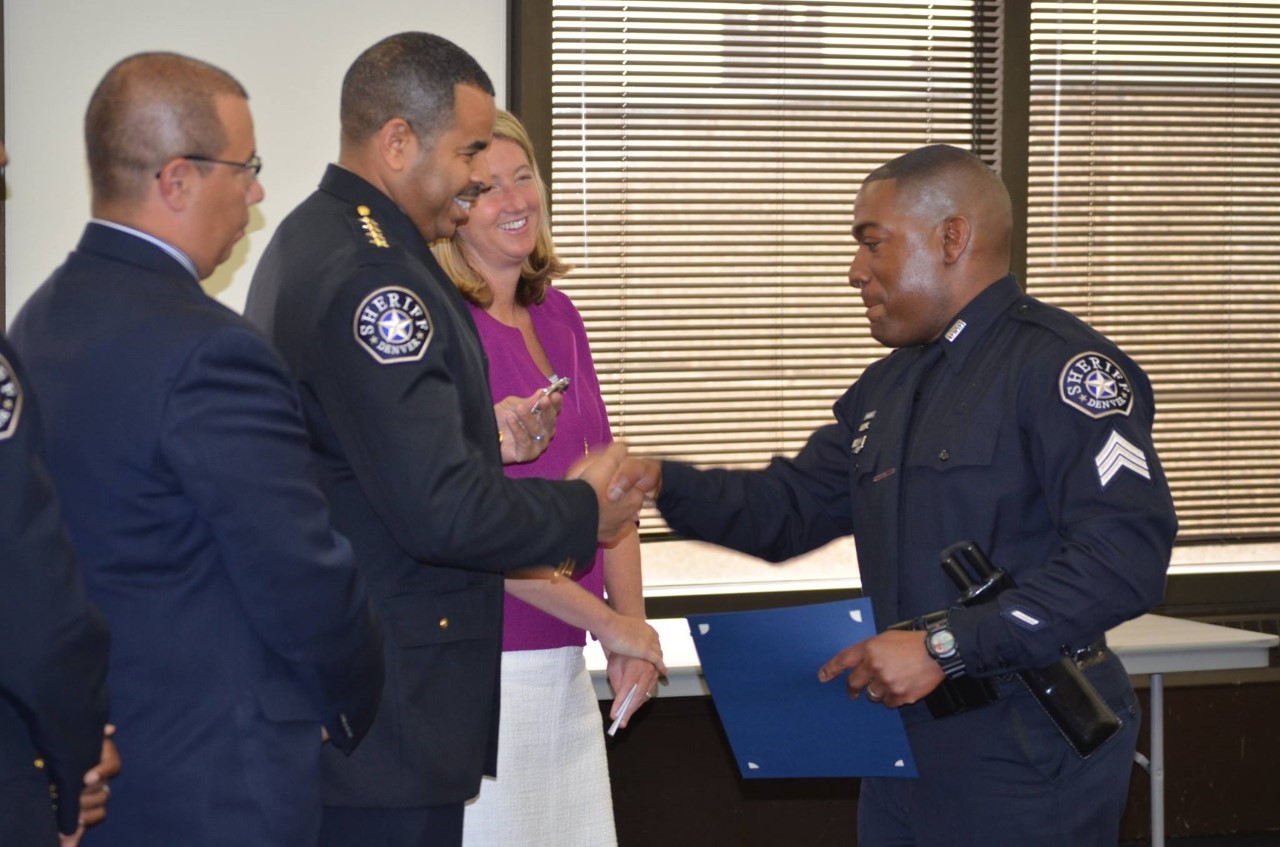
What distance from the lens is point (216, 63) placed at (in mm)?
3549

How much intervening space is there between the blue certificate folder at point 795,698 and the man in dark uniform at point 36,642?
90cm

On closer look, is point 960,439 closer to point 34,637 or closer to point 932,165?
point 932,165

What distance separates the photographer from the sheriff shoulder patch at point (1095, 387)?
2006 millimetres

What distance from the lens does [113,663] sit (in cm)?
158

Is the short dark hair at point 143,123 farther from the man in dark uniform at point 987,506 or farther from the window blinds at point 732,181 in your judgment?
the window blinds at point 732,181

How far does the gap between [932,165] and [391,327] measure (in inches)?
39.7

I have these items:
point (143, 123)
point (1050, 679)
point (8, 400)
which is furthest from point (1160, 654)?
point (8, 400)

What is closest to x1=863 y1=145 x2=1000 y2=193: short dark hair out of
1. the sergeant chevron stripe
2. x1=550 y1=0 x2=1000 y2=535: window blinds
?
the sergeant chevron stripe

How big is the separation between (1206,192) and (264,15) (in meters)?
2.98

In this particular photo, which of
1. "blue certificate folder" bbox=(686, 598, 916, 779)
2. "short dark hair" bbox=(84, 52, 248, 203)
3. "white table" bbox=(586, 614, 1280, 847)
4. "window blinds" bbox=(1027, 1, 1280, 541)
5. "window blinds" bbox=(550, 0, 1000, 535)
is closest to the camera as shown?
"short dark hair" bbox=(84, 52, 248, 203)

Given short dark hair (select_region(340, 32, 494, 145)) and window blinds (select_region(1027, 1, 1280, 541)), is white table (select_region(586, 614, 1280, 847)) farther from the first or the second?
short dark hair (select_region(340, 32, 494, 145))

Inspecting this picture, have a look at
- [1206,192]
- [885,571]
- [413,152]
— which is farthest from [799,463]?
[1206,192]

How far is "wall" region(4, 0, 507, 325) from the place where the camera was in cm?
341

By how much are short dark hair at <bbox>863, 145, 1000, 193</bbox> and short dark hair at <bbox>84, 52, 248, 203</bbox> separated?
3.69ft
